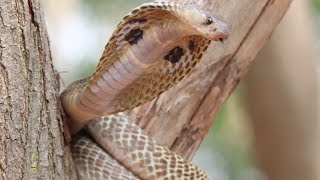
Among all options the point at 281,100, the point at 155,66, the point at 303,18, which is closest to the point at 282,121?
the point at 281,100

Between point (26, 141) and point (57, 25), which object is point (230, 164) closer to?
point (57, 25)

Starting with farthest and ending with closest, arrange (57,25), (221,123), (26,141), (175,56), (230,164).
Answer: (230,164)
(221,123)
(57,25)
(175,56)
(26,141)

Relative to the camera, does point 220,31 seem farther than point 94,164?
No

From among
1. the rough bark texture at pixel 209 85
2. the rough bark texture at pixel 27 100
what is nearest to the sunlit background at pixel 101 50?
the rough bark texture at pixel 209 85

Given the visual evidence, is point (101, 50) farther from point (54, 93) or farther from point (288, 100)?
point (54, 93)

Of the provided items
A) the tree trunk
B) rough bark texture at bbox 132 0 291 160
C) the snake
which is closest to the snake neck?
the snake

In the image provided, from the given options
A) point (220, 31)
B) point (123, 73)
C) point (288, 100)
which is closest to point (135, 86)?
point (123, 73)
